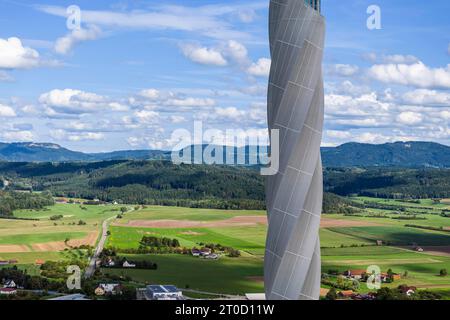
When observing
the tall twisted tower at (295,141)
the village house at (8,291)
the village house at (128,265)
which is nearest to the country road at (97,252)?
the village house at (128,265)

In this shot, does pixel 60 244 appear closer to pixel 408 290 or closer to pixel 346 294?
pixel 346 294

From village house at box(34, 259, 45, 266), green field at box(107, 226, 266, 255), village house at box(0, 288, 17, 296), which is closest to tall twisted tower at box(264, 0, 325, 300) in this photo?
village house at box(0, 288, 17, 296)

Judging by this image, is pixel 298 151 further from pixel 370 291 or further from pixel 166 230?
pixel 166 230

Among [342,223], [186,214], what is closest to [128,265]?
[342,223]

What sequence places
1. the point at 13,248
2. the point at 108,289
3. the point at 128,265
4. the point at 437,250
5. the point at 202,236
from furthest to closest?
the point at 202,236 → the point at 437,250 → the point at 13,248 → the point at 128,265 → the point at 108,289

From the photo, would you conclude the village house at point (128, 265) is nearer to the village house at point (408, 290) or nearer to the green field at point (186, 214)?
the village house at point (408, 290)

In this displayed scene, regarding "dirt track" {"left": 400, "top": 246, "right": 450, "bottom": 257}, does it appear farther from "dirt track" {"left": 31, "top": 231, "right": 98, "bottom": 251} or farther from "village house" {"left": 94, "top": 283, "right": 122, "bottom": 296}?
"village house" {"left": 94, "top": 283, "right": 122, "bottom": 296}
